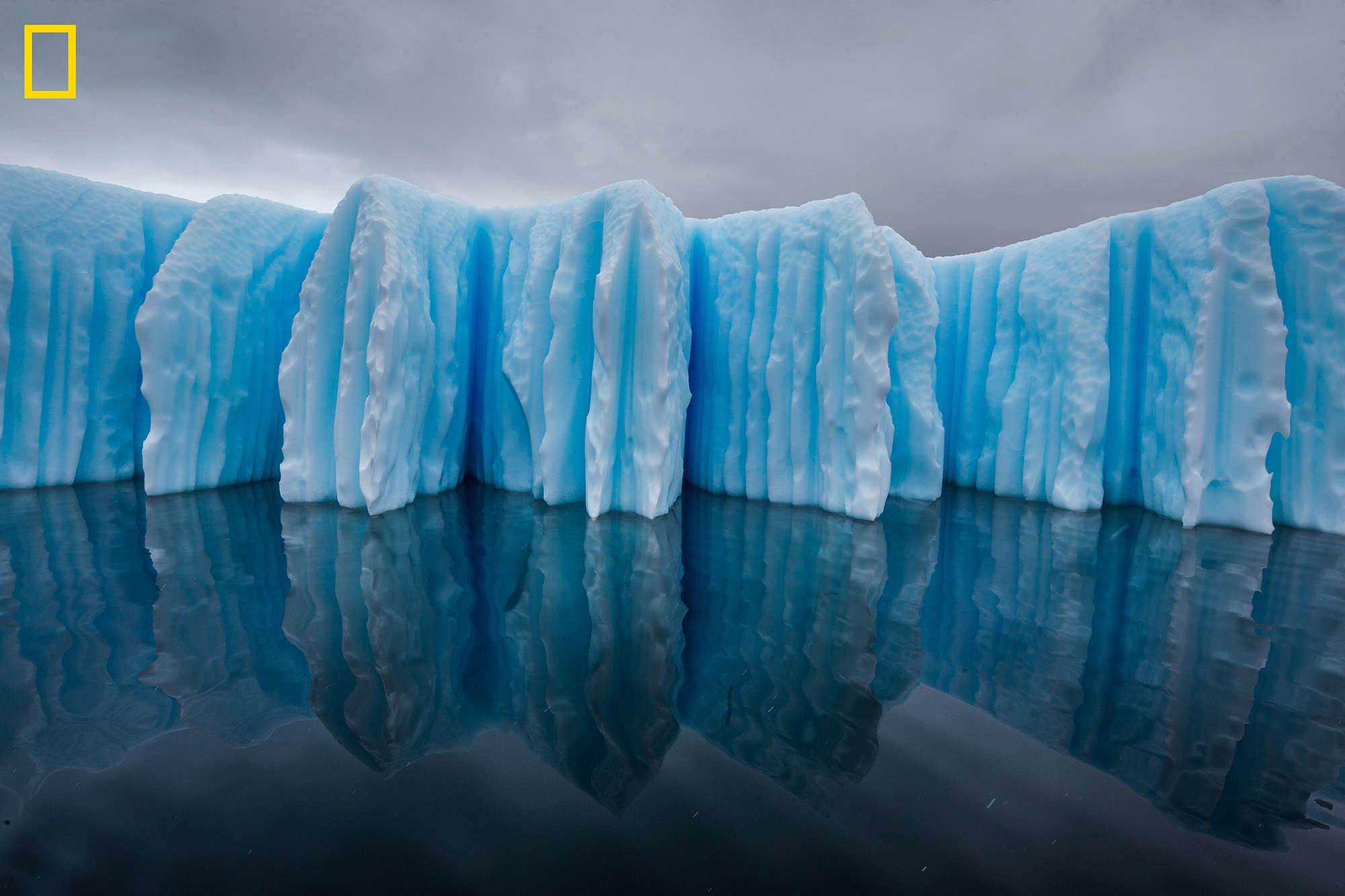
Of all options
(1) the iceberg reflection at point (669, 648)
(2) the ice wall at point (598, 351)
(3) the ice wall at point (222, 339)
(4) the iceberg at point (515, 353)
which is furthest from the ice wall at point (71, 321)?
(2) the ice wall at point (598, 351)

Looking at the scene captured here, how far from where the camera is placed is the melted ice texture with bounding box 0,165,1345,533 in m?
6.34

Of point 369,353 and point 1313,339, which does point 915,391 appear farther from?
point 369,353

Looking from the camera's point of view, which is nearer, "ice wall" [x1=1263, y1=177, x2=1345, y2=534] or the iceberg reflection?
the iceberg reflection

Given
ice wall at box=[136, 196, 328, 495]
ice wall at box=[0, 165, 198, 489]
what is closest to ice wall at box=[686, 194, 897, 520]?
ice wall at box=[136, 196, 328, 495]

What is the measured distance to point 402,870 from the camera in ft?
5.41

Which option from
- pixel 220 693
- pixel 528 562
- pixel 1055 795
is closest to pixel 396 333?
pixel 528 562

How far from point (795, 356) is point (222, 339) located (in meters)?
6.95

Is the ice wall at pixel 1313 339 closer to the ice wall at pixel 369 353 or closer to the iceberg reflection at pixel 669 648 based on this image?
the iceberg reflection at pixel 669 648

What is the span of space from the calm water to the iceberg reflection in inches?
0.7

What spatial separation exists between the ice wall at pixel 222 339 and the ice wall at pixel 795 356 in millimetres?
5434

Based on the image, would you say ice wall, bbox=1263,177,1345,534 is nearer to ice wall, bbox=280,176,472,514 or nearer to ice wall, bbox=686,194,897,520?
ice wall, bbox=686,194,897,520

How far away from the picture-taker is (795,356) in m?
7.06

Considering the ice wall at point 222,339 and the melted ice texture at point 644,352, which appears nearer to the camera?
the melted ice texture at point 644,352

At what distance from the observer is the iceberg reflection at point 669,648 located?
2213 mm
